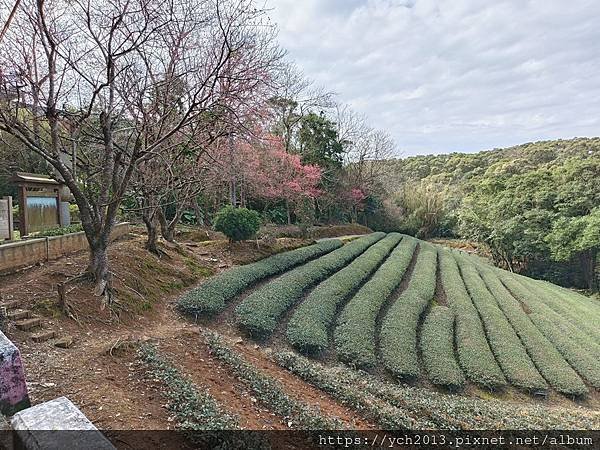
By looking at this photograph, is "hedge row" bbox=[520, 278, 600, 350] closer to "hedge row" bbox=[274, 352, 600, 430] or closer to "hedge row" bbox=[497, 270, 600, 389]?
"hedge row" bbox=[497, 270, 600, 389]

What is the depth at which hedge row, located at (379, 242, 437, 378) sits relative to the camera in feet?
21.6

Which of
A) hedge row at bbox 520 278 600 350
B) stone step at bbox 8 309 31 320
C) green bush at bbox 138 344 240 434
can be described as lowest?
hedge row at bbox 520 278 600 350

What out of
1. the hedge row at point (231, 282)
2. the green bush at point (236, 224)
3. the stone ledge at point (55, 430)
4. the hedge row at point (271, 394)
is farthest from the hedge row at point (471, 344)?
the stone ledge at point (55, 430)

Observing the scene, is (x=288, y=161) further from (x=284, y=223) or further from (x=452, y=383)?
(x=452, y=383)

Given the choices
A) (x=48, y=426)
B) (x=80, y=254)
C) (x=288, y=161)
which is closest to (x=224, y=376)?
(x=48, y=426)

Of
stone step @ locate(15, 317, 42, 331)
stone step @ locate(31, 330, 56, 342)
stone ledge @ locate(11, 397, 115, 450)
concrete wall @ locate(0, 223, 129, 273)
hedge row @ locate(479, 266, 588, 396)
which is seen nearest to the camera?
stone ledge @ locate(11, 397, 115, 450)

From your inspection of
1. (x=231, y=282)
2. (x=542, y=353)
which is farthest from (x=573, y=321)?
(x=231, y=282)

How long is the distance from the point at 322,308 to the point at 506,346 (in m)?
4.32

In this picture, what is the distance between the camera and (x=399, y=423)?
13.6 feet

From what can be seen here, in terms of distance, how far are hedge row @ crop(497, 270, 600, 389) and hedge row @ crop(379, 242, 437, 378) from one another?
125 inches

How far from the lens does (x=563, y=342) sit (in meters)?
9.58

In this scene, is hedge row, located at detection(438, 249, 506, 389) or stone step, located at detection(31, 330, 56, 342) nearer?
stone step, located at detection(31, 330, 56, 342)

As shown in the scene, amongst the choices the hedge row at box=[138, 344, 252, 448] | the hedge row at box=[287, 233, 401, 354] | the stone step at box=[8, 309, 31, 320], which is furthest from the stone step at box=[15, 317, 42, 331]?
the hedge row at box=[287, 233, 401, 354]

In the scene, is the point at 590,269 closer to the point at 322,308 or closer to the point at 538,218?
the point at 538,218
